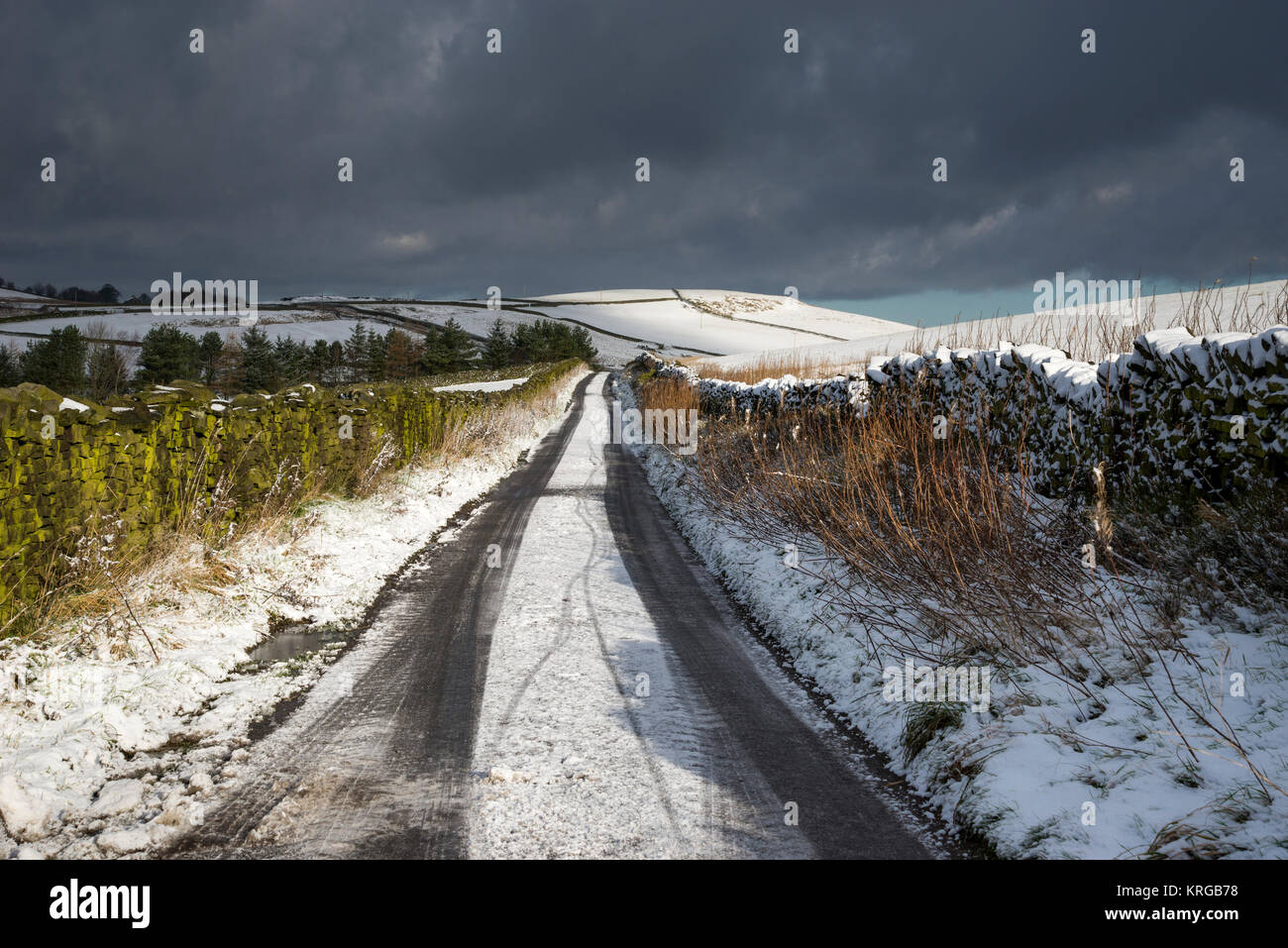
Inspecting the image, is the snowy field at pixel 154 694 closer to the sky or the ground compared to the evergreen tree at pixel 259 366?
closer to the ground

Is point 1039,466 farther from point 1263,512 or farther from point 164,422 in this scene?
point 164,422

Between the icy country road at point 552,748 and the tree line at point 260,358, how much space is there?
47.5 metres

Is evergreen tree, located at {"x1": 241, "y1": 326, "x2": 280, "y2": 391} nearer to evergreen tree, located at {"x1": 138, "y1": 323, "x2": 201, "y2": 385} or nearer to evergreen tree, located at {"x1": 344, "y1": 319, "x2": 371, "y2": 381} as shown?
evergreen tree, located at {"x1": 138, "y1": 323, "x2": 201, "y2": 385}

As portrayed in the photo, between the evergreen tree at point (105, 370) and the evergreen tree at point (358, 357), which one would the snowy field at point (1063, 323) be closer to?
A: the evergreen tree at point (105, 370)

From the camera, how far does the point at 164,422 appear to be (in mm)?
6789

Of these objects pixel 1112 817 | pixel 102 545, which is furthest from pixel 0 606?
pixel 1112 817

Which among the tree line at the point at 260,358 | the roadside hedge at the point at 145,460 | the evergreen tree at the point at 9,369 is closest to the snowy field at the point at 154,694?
the roadside hedge at the point at 145,460

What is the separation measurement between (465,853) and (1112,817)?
271 cm

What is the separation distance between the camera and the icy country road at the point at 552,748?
3.11 metres

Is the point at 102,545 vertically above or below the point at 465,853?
above

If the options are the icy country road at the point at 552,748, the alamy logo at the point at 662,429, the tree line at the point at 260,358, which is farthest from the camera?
the tree line at the point at 260,358

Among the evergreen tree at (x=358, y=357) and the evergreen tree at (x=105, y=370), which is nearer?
the evergreen tree at (x=105, y=370)
